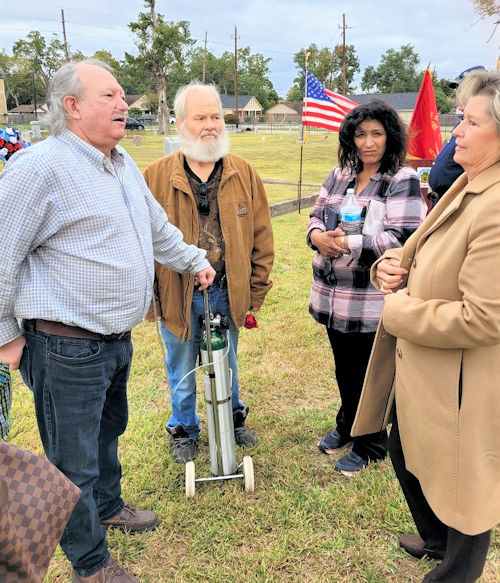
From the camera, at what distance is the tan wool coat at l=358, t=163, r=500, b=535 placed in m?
1.50

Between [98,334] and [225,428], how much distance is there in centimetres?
111

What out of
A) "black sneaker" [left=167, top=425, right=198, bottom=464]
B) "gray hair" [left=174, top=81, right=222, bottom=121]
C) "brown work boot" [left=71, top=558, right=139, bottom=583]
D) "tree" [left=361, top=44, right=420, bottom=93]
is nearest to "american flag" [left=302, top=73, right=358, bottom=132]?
"gray hair" [left=174, top=81, right=222, bottom=121]

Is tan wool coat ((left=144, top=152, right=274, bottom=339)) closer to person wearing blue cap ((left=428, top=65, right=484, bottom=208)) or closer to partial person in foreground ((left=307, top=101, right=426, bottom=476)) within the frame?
partial person in foreground ((left=307, top=101, right=426, bottom=476))

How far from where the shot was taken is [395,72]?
92.2 metres

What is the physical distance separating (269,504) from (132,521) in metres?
0.75

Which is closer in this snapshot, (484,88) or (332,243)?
(484,88)

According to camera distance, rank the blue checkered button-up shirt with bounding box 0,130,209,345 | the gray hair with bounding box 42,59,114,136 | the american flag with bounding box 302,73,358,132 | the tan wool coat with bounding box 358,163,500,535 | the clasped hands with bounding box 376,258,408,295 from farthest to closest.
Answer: the american flag with bounding box 302,73,358,132 → the clasped hands with bounding box 376,258,408,295 → the gray hair with bounding box 42,59,114,136 → the blue checkered button-up shirt with bounding box 0,130,209,345 → the tan wool coat with bounding box 358,163,500,535

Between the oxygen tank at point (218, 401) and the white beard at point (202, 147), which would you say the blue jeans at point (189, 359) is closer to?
the oxygen tank at point (218, 401)

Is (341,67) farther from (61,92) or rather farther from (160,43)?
(61,92)

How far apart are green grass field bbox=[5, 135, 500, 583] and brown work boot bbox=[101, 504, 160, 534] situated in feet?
0.15

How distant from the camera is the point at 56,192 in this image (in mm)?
1767

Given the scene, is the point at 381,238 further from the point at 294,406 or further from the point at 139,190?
the point at 294,406

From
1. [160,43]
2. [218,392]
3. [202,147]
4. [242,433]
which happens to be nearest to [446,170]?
[202,147]

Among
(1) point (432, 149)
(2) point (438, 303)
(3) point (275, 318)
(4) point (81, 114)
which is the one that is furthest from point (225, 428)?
(1) point (432, 149)
